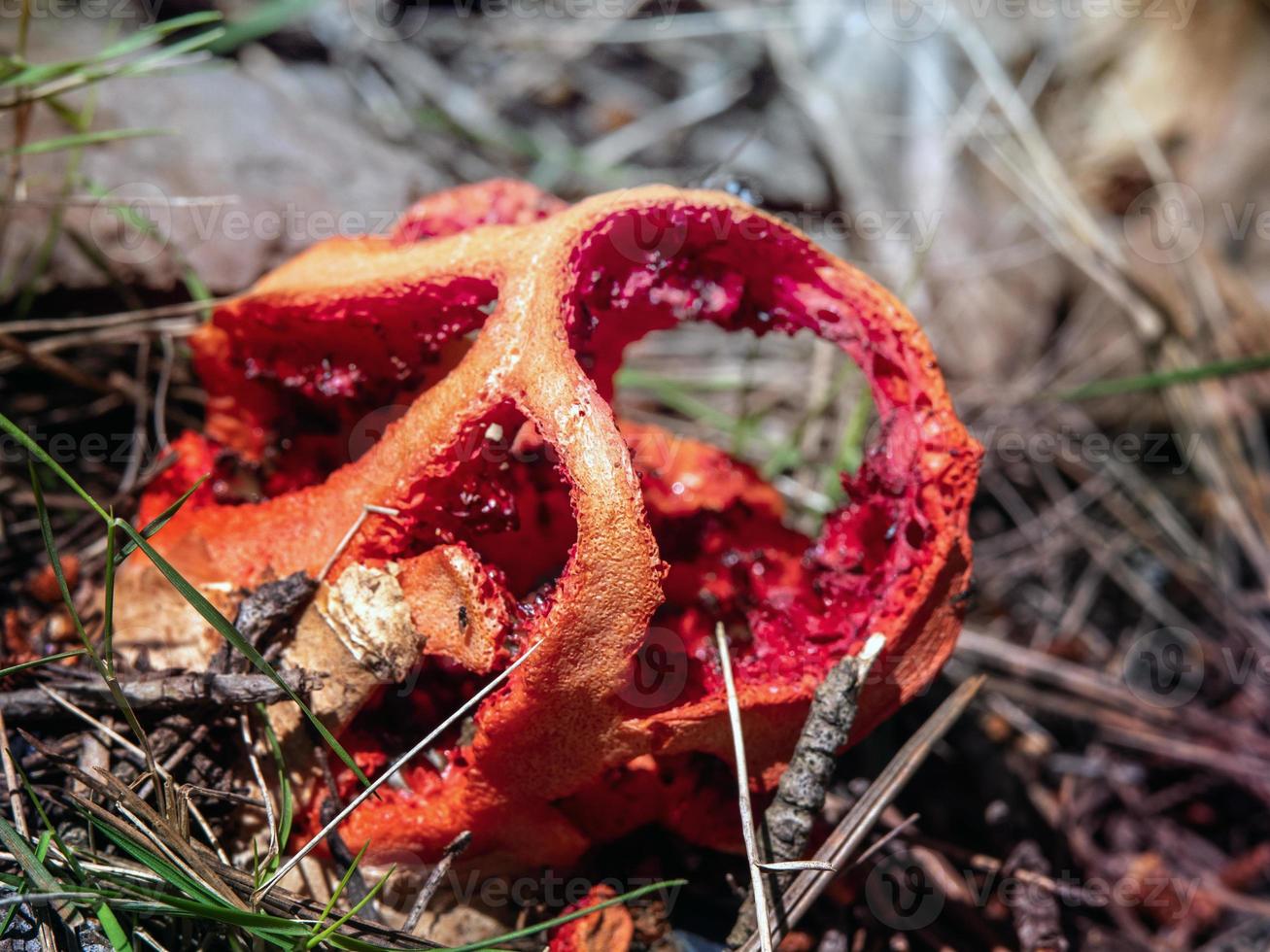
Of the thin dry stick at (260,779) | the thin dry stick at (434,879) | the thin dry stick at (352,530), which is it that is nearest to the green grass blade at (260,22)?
the thin dry stick at (352,530)

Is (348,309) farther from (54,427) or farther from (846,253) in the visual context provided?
(846,253)

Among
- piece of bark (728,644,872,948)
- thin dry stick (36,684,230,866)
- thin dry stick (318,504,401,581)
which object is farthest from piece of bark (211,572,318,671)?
piece of bark (728,644,872,948)

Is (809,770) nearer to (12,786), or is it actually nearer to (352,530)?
(352,530)

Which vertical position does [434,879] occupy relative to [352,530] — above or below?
below

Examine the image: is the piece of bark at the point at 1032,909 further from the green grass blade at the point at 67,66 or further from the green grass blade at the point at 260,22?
the green grass blade at the point at 260,22

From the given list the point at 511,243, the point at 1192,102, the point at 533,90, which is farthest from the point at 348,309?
the point at 1192,102

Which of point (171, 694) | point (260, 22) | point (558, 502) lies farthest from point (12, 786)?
point (260, 22)

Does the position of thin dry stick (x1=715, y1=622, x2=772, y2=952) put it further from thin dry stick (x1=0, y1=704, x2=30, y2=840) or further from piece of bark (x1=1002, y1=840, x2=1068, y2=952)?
thin dry stick (x1=0, y1=704, x2=30, y2=840)
